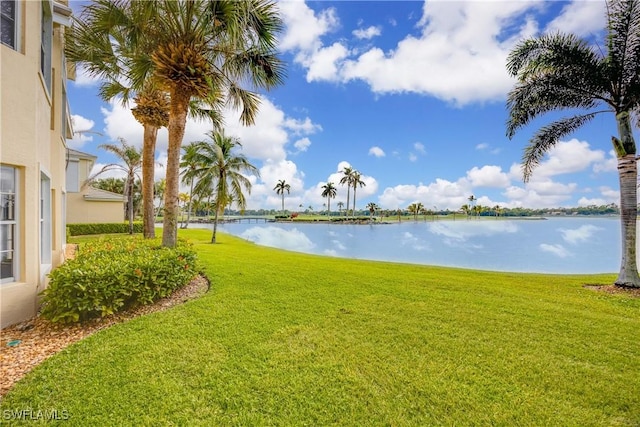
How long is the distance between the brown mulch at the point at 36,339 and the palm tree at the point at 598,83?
1203 centimetres

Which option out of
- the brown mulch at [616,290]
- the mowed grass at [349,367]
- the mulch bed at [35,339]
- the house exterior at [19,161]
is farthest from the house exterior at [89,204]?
the brown mulch at [616,290]

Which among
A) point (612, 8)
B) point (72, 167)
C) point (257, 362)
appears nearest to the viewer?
point (257, 362)

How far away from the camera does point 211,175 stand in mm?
19344

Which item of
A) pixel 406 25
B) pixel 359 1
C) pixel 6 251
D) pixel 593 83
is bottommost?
pixel 6 251

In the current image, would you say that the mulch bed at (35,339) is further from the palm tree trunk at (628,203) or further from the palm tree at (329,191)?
the palm tree at (329,191)

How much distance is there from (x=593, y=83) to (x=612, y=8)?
196 cm

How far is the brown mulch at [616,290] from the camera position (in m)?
7.71

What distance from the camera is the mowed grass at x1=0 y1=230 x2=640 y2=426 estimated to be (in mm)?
2768

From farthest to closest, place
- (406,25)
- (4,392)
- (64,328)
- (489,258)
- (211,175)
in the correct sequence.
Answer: (211,175)
(489,258)
(406,25)
(64,328)
(4,392)

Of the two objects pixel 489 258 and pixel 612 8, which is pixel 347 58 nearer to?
pixel 612 8

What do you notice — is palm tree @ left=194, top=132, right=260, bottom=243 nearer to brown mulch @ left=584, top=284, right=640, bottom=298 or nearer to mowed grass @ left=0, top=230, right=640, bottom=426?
mowed grass @ left=0, top=230, right=640, bottom=426

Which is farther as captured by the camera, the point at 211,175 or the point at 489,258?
the point at 211,175

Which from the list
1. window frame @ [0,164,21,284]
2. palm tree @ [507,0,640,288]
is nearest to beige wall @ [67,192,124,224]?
window frame @ [0,164,21,284]

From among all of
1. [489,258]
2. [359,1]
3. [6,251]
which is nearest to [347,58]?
[359,1]
